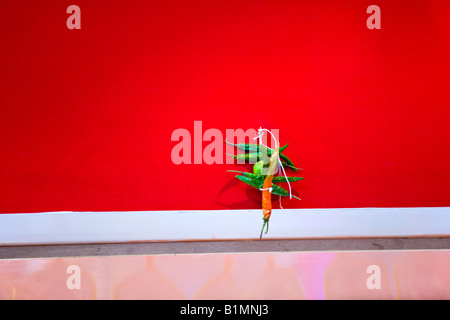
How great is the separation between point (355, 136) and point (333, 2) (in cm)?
52

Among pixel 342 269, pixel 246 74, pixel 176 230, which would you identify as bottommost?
pixel 342 269

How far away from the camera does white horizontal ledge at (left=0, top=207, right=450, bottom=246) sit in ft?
3.64

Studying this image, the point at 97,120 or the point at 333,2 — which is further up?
the point at 333,2

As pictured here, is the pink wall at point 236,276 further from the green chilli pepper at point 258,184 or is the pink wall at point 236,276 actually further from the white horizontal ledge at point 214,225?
the green chilli pepper at point 258,184

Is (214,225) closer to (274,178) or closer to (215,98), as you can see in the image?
(274,178)

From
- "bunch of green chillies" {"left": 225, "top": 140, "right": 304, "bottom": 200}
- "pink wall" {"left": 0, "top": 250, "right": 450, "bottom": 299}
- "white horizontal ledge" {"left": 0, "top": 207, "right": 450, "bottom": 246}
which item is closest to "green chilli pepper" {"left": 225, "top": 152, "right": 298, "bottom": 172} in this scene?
"bunch of green chillies" {"left": 225, "top": 140, "right": 304, "bottom": 200}

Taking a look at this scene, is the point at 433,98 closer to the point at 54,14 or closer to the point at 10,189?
the point at 54,14

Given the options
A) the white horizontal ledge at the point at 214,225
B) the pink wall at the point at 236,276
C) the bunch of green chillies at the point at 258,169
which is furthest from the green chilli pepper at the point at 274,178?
the pink wall at the point at 236,276

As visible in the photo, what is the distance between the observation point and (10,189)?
1121mm

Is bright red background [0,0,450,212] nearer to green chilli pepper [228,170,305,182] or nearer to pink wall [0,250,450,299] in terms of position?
green chilli pepper [228,170,305,182]

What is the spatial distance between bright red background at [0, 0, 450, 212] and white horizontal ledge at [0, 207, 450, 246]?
37 millimetres

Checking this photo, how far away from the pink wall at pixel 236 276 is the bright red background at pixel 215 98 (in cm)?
19

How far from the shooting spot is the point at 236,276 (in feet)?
3.55

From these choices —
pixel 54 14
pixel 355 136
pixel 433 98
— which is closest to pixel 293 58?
pixel 355 136
